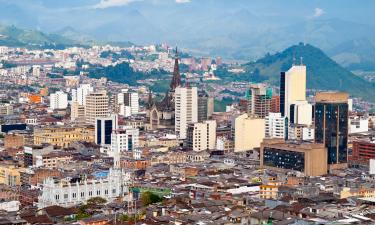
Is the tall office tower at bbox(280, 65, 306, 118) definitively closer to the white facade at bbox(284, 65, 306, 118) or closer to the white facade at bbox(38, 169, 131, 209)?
the white facade at bbox(284, 65, 306, 118)

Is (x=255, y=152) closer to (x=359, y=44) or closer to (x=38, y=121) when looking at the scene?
(x=38, y=121)

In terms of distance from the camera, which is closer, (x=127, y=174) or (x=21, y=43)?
(x=127, y=174)

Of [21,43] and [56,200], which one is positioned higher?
[21,43]

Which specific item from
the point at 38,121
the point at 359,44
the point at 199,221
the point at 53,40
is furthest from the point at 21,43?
the point at 199,221

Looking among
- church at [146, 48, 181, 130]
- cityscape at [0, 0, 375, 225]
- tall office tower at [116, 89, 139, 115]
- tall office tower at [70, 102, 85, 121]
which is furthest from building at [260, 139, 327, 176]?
tall office tower at [116, 89, 139, 115]

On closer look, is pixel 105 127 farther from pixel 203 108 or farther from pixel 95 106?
pixel 203 108

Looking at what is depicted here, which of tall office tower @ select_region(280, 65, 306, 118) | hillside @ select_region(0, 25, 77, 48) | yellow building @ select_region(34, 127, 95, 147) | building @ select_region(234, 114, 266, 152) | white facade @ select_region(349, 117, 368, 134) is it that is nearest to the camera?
building @ select_region(234, 114, 266, 152)
